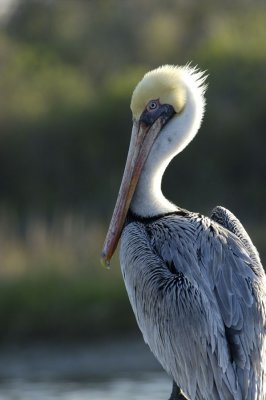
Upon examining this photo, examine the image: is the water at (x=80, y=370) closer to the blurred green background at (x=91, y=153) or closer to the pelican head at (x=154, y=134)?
the blurred green background at (x=91, y=153)

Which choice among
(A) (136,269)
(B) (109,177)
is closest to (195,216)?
(A) (136,269)

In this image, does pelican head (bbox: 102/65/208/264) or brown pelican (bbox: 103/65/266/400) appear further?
pelican head (bbox: 102/65/208/264)

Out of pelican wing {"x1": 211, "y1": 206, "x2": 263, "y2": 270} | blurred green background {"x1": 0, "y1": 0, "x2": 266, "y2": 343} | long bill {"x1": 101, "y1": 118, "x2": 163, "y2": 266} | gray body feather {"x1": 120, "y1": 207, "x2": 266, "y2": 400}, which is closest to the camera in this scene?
gray body feather {"x1": 120, "y1": 207, "x2": 266, "y2": 400}

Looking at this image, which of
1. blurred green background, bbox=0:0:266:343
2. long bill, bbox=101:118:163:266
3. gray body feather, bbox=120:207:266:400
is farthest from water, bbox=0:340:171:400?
gray body feather, bbox=120:207:266:400

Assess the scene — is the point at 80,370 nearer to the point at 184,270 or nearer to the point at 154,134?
the point at 154,134

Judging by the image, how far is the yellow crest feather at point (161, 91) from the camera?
26.7 feet

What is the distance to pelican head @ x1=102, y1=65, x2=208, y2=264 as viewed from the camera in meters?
8.07

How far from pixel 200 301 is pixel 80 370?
8.89m

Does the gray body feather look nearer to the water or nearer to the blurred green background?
the water

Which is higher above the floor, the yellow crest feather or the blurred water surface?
the yellow crest feather

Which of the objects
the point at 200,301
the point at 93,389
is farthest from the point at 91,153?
the point at 200,301

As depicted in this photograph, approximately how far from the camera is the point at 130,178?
26.5 feet

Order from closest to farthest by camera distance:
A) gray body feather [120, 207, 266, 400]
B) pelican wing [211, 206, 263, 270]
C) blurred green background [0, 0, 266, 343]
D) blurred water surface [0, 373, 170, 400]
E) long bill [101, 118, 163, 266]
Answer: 1. gray body feather [120, 207, 266, 400]
2. pelican wing [211, 206, 263, 270]
3. long bill [101, 118, 163, 266]
4. blurred water surface [0, 373, 170, 400]
5. blurred green background [0, 0, 266, 343]

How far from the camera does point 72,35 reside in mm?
36625
